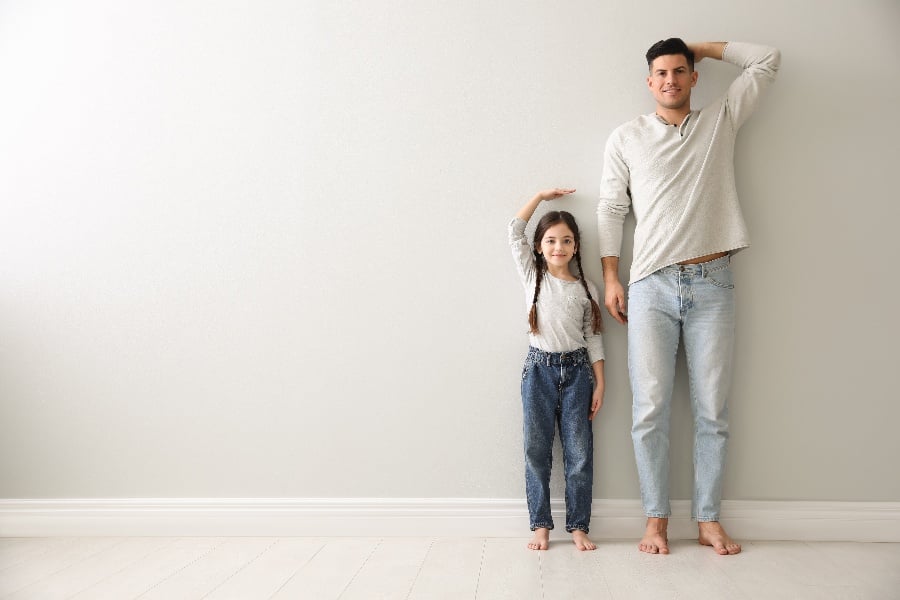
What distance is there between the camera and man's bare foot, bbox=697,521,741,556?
1.95m

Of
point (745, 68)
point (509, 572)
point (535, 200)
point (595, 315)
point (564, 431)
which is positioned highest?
point (745, 68)

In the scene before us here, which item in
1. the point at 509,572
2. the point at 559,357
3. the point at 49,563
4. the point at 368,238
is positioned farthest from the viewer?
the point at 368,238

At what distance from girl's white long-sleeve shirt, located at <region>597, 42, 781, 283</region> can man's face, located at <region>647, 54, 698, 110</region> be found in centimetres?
7

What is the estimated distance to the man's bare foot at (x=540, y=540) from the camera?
6.58 feet

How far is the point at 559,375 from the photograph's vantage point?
2.05 m

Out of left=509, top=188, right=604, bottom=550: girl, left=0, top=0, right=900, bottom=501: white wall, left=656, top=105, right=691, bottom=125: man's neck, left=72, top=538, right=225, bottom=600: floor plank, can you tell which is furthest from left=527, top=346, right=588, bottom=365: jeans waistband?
left=72, top=538, right=225, bottom=600: floor plank

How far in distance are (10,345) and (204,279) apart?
730 millimetres

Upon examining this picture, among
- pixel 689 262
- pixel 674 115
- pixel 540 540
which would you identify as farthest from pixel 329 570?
pixel 674 115

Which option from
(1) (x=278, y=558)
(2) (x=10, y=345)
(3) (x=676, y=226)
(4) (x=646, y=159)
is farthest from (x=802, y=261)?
(2) (x=10, y=345)

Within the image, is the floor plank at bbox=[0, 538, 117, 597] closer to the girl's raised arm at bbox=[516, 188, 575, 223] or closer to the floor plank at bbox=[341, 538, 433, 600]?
the floor plank at bbox=[341, 538, 433, 600]

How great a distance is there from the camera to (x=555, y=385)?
81.0 inches

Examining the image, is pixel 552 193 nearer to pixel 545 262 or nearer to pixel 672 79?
pixel 545 262

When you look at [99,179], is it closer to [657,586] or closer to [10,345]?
[10,345]

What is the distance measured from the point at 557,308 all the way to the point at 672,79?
761 millimetres
